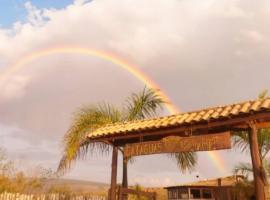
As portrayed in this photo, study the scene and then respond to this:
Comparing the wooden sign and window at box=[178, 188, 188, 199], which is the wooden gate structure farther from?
window at box=[178, 188, 188, 199]

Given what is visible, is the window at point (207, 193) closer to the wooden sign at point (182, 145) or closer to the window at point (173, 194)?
the window at point (173, 194)

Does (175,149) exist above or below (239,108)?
below

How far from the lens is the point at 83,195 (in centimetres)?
1558

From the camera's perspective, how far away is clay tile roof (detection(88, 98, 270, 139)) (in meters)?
8.34

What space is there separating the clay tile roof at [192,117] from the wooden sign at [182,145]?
0.37 metres

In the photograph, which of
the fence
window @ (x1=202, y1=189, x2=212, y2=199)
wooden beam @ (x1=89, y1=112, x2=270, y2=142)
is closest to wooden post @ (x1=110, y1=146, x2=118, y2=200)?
wooden beam @ (x1=89, y1=112, x2=270, y2=142)

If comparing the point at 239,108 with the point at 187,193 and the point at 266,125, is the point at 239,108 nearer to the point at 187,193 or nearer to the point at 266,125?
the point at 266,125

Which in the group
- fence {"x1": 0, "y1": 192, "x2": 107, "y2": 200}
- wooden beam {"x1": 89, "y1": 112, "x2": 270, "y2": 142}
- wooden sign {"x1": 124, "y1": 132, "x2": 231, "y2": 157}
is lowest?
fence {"x1": 0, "y1": 192, "x2": 107, "y2": 200}

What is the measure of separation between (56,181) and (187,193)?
6005 mm

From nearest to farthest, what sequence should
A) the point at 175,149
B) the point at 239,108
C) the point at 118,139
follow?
the point at 239,108, the point at 175,149, the point at 118,139

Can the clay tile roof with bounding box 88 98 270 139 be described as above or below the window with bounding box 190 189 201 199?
above

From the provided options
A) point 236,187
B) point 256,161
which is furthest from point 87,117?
point 256,161

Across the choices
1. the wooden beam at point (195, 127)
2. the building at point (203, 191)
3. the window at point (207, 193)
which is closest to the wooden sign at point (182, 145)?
the wooden beam at point (195, 127)

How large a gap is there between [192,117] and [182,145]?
0.71 m
